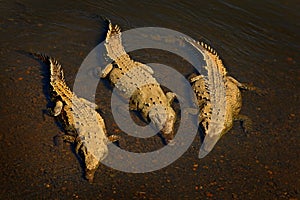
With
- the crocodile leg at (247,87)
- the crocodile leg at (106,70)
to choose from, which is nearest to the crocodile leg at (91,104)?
the crocodile leg at (106,70)

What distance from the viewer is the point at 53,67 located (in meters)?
7.54

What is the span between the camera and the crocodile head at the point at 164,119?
6762mm

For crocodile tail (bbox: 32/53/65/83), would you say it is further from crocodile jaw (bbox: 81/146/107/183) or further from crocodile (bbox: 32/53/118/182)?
crocodile jaw (bbox: 81/146/107/183)

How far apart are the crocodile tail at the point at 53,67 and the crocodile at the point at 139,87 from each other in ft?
2.97

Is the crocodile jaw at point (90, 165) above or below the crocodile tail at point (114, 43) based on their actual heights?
below

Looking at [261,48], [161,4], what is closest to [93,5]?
[161,4]

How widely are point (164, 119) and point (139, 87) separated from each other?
3.19 ft

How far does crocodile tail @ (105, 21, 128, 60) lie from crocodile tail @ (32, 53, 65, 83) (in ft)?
3.87

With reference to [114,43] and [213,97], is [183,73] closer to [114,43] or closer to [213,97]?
[213,97]

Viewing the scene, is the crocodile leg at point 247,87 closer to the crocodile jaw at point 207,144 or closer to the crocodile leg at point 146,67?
the crocodile jaw at point 207,144

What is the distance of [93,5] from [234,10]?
3699 millimetres

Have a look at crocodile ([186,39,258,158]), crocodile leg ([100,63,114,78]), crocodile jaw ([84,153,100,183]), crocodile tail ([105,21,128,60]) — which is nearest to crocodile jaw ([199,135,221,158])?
crocodile ([186,39,258,158])

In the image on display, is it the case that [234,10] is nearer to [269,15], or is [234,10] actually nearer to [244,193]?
[269,15]

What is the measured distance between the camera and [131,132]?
6863 millimetres
